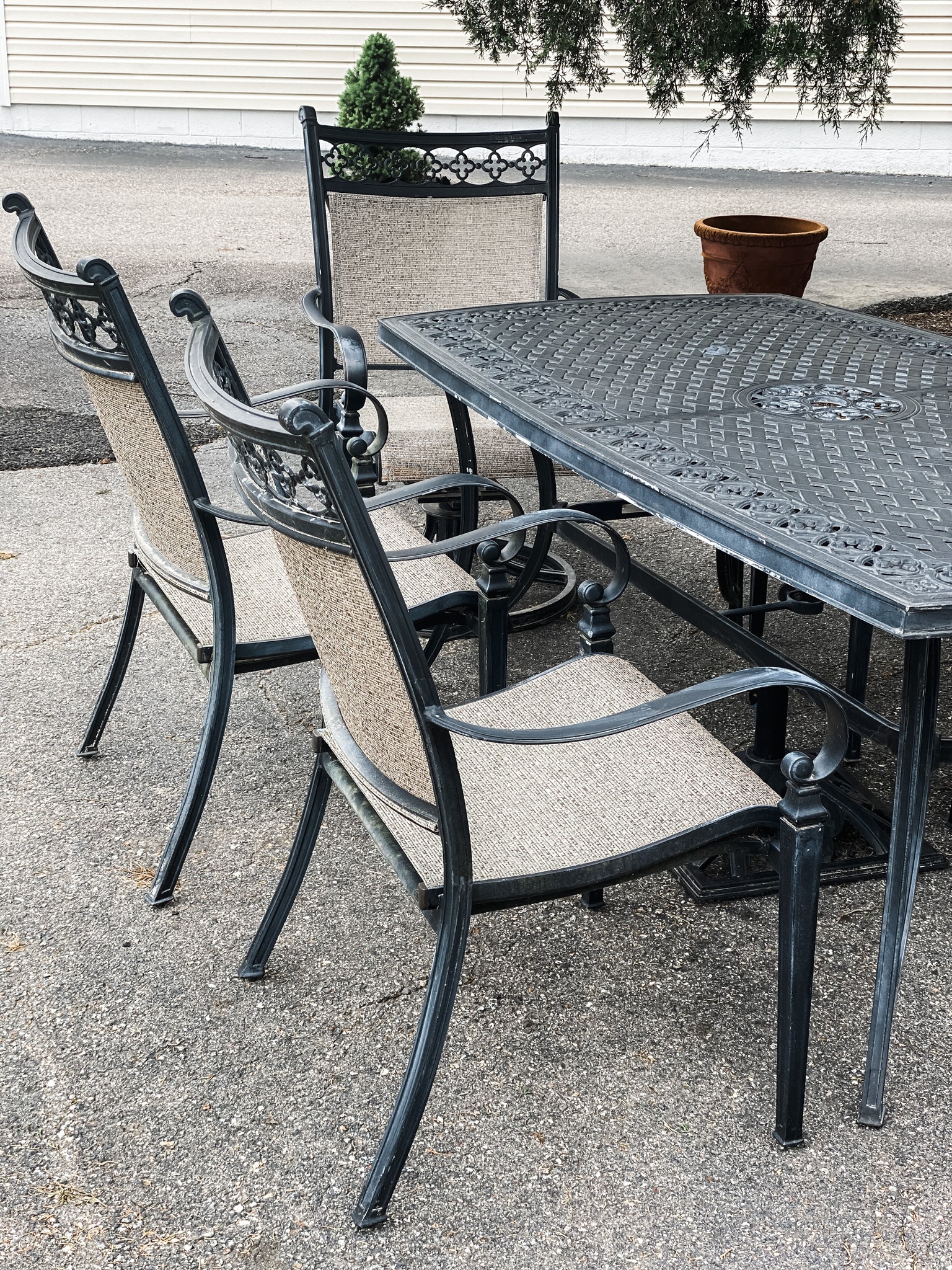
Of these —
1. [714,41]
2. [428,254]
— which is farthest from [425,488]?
[714,41]

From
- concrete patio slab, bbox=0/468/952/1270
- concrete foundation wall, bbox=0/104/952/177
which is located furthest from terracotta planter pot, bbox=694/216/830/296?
concrete foundation wall, bbox=0/104/952/177

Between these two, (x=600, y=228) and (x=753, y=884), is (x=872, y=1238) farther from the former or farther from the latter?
(x=600, y=228)

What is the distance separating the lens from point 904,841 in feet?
6.39

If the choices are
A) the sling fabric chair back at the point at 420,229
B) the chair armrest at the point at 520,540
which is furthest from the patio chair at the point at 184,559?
the sling fabric chair back at the point at 420,229

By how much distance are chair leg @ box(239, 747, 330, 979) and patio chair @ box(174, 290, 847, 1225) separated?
0.24 feet

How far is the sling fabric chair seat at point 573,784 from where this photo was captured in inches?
69.7

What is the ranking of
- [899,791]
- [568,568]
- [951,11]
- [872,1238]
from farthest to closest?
A: [951,11]
[568,568]
[899,791]
[872,1238]

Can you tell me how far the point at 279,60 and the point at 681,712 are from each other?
13352mm

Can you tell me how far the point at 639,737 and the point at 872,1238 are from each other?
761mm

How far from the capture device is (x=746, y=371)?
2.74 meters

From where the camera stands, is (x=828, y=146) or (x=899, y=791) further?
(x=828, y=146)

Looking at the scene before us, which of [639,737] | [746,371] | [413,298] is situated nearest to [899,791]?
[639,737]

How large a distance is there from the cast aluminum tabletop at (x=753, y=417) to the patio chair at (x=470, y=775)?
0.19 m

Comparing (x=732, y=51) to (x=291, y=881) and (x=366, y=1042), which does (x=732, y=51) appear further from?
(x=366, y=1042)
